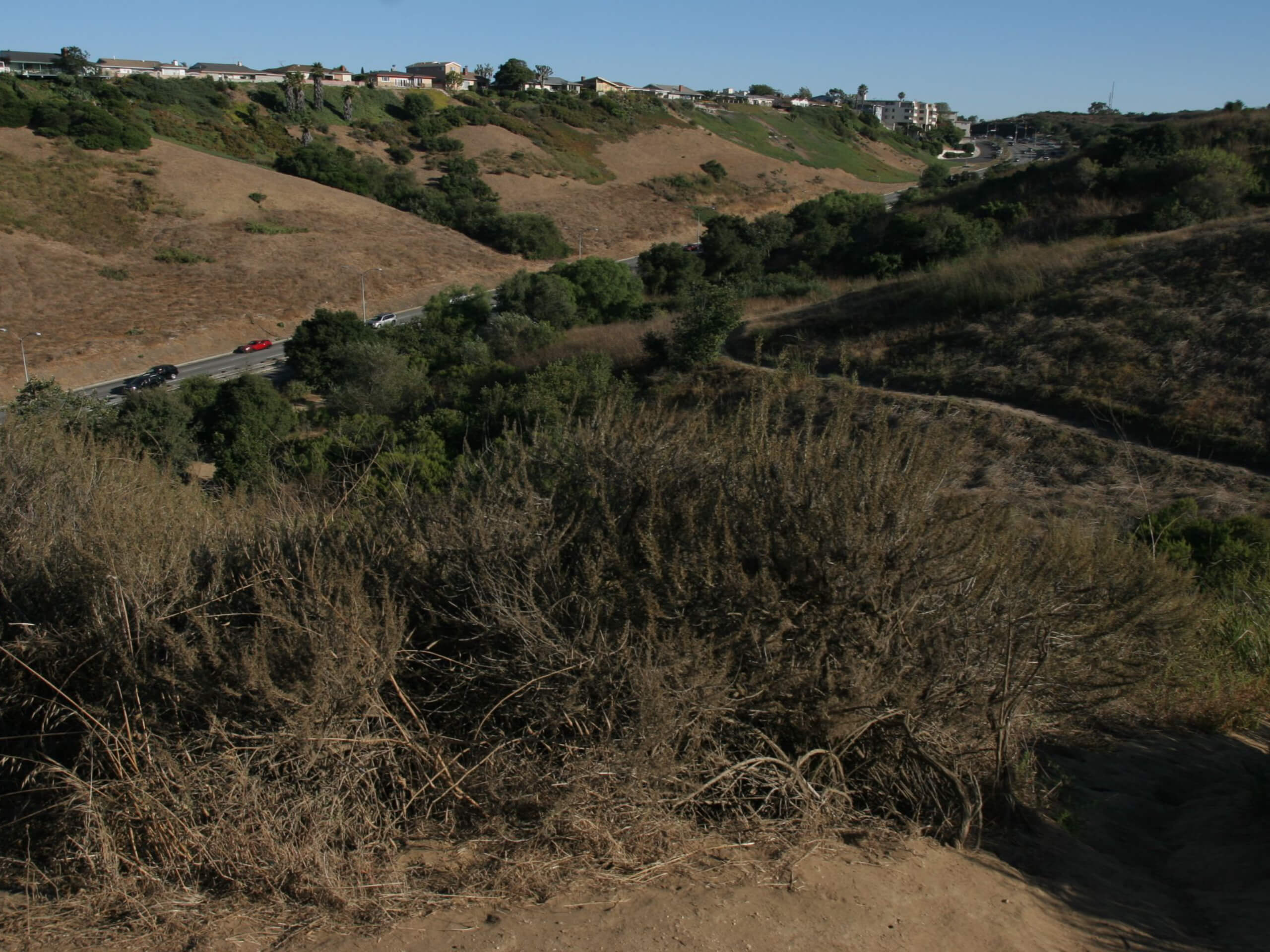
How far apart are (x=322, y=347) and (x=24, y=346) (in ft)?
33.1

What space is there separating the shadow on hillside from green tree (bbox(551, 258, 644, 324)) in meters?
26.2

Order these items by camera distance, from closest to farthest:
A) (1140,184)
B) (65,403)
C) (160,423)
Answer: (65,403) → (160,423) → (1140,184)

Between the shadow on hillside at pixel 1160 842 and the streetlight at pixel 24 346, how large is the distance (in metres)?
30.8

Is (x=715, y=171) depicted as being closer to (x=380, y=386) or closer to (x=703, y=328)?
(x=380, y=386)

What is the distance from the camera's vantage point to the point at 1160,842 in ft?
15.7

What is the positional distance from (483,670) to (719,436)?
6.71 ft

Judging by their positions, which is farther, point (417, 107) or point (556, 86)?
point (556, 86)

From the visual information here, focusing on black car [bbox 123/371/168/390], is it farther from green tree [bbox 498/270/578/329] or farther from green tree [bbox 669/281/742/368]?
green tree [bbox 669/281/742/368]

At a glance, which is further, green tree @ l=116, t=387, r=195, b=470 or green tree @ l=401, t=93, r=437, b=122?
green tree @ l=401, t=93, r=437, b=122

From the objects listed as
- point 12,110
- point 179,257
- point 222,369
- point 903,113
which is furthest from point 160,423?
point 903,113

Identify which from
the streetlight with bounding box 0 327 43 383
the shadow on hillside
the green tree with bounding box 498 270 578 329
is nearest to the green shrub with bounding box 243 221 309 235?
the streetlight with bounding box 0 327 43 383

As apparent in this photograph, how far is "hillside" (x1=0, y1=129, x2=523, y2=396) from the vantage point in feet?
110

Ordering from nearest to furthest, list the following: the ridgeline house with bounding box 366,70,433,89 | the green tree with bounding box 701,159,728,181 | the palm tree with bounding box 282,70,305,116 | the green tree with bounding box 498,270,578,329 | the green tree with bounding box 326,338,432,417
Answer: the green tree with bounding box 326,338,432,417
the green tree with bounding box 498,270,578,329
the palm tree with bounding box 282,70,305,116
the green tree with bounding box 701,159,728,181
the ridgeline house with bounding box 366,70,433,89

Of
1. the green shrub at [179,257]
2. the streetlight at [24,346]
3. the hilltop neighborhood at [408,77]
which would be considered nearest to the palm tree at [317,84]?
the hilltop neighborhood at [408,77]
